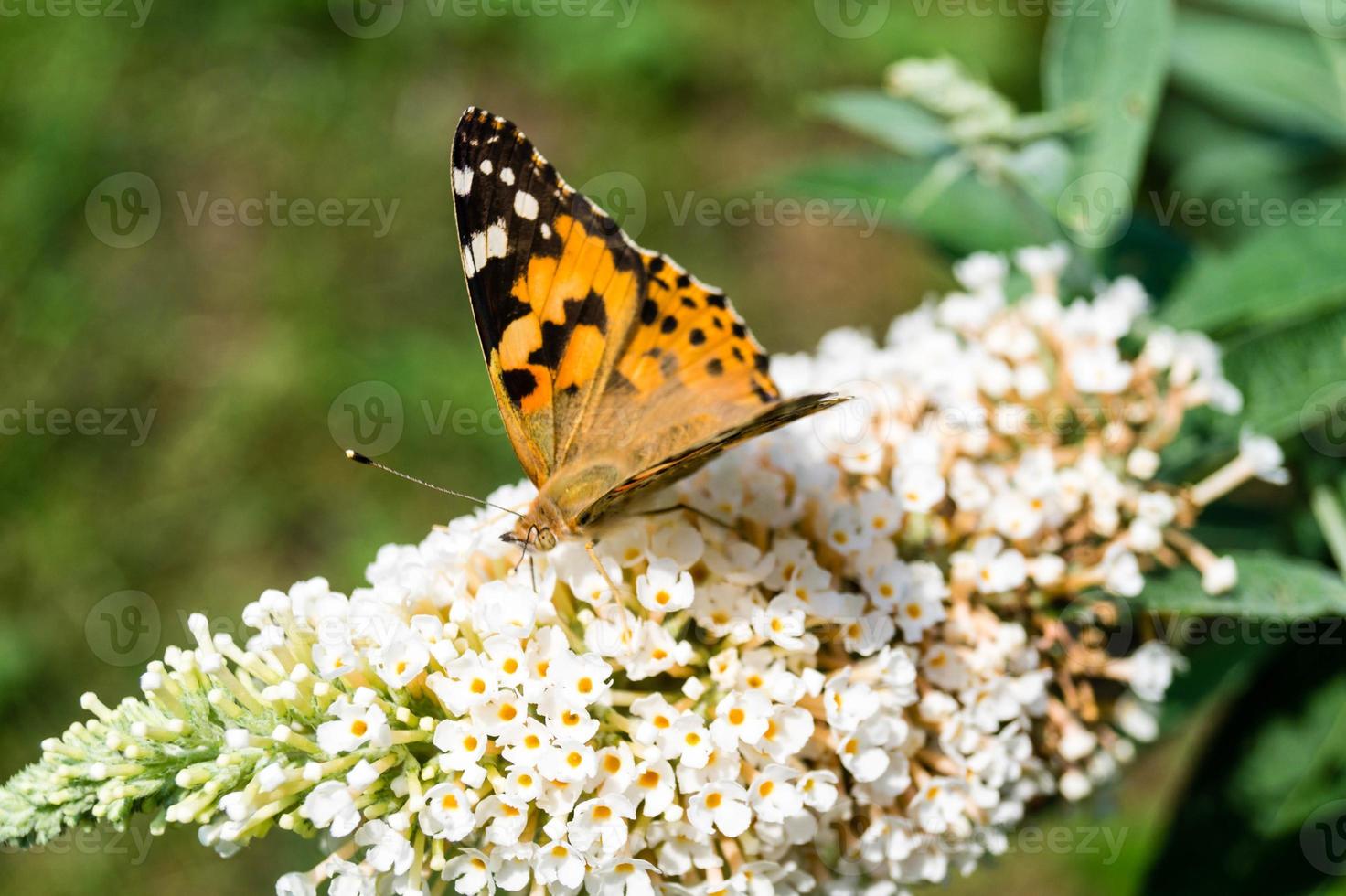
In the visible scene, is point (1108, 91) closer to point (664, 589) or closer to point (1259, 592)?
point (1259, 592)

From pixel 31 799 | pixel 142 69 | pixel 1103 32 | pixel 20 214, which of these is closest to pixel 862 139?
pixel 1103 32

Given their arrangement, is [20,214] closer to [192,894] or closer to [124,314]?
[124,314]

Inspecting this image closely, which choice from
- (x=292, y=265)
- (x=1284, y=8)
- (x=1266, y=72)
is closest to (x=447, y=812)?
(x=1266, y=72)

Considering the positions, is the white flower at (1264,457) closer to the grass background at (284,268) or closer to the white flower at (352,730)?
the white flower at (352,730)

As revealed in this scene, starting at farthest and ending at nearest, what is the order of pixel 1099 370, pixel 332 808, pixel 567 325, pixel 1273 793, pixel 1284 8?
pixel 1284 8 < pixel 1273 793 < pixel 1099 370 < pixel 567 325 < pixel 332 808

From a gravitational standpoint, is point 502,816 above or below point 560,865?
above

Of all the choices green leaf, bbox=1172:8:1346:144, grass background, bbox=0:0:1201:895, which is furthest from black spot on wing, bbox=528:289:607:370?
grass background, bbox=0:0:1201:895

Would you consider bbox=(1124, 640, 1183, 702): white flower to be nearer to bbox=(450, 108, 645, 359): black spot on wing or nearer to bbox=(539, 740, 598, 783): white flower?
bbox=(539, 740, 598, 783): white flower

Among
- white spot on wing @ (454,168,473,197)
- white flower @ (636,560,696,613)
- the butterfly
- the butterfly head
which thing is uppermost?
white spot on wing @ (454,168,473,197)

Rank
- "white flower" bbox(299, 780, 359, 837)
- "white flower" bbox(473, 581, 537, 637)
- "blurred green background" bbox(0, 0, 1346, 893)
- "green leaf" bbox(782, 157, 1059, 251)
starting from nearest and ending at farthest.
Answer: "white flower" bbox(299, 780, 359, 837)
"white flower" bbox(473, 581, 537, 637)
"green leaf" bbox(782, 157, 1059, 251)
"blurred green background" bbox(0, 0, 1346, 893)
